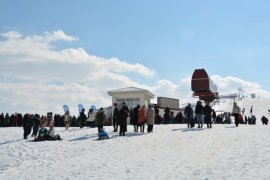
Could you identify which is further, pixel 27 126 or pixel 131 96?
pixel 131 96

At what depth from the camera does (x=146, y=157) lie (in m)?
14.8

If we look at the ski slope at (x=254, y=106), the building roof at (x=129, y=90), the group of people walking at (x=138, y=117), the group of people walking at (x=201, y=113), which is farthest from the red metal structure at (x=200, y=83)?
the group of people walking at (x=138, y=117)

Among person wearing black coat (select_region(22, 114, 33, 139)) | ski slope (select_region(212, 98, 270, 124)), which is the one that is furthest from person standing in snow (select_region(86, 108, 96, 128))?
ski slope (select_region(212, 98, 270, 124))

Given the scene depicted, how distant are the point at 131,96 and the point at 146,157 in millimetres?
22840

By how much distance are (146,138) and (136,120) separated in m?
3.43

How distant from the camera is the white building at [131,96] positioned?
123ft

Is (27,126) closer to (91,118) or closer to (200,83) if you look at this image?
(91,118)

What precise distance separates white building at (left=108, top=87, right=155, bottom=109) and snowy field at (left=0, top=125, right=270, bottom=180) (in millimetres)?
15843

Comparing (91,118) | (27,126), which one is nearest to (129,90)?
(91,118)

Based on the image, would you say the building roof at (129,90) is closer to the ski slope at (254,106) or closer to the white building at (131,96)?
the white building at (131,96)

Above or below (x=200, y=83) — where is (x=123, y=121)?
below

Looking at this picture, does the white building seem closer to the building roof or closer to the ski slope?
the building roof

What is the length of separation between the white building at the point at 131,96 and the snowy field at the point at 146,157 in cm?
1584

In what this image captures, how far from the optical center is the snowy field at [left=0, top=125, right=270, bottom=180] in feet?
39.0
